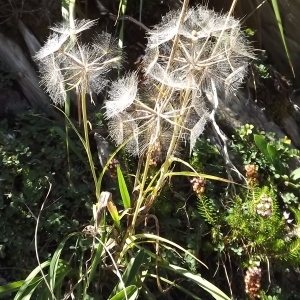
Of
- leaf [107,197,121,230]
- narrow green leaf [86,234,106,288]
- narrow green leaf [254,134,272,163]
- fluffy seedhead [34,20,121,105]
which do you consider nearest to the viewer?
fluffy seedhead [34,20,121,105]

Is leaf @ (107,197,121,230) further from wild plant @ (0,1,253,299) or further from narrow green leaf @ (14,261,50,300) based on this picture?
narrow green leaf @ (14,261,50,300)

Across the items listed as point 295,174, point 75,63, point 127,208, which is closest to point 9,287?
point 127,208

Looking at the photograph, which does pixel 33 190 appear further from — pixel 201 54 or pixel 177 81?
pixel 201 54

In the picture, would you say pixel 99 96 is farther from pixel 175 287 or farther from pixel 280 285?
pixel 280 285

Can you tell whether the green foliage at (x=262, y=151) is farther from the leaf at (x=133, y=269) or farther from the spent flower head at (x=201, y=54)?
the leaf at (x=133, y=269)

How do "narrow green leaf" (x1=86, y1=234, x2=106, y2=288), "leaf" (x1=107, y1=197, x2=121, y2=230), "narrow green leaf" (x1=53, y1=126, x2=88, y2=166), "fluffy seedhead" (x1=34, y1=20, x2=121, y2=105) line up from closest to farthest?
"fluffy seedhead" (x1=34, y1=20, x2=121, y2=105)
"narrow green leaf" (x1=86, y1=234, x2=106, y2=288)
"leaf" (x1=107, y1=197, x2=121, y2=230)
"narrow green leaf" (x1=53, y1=126, x2=88, y2=166)

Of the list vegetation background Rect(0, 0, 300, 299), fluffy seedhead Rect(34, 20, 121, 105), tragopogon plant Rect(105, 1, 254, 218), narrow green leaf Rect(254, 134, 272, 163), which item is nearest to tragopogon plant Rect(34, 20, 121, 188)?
fluffy seedhead Rect(34, 20, 121, 105)

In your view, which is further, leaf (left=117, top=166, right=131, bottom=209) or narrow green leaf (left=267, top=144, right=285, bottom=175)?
narrow green leaf (left=267, top=144, right=285, bottom=175)
